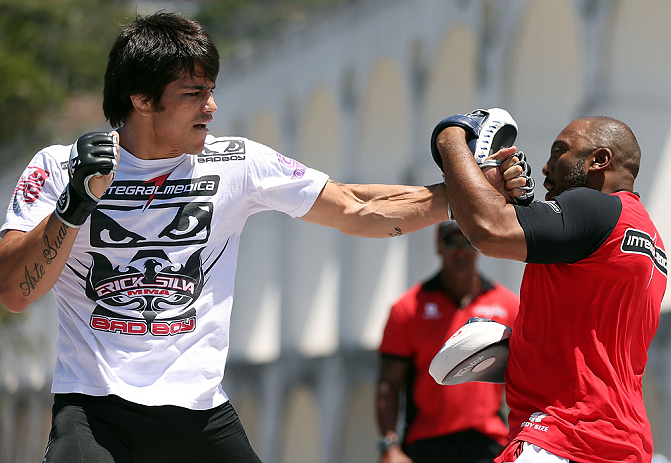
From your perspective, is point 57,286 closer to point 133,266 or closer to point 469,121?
point 133,266

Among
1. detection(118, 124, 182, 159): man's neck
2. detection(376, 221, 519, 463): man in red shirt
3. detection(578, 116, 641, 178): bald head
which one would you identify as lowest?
detection(376, 221, 519, 463): man in red shirt

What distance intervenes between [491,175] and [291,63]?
20905mm

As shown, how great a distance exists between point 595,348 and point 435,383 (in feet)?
10.8

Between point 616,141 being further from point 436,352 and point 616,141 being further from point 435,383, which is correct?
point 436,352

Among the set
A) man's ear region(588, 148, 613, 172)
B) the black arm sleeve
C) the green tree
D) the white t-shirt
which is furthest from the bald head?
the green tree

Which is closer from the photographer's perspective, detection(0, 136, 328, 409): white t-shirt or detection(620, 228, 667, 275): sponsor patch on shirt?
detection(620, 228, 667, 275): sponsor patch on shirt

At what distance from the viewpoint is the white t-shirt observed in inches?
189

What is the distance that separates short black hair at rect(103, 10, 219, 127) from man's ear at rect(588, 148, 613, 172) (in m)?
1.68

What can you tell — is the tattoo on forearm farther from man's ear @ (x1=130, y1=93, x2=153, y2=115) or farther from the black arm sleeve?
the black arm sleeve

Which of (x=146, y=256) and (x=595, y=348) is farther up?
(x=146, y=256)

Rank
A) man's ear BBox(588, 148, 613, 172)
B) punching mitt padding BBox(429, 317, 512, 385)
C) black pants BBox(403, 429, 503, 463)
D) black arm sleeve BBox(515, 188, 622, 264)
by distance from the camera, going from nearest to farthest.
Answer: black arm sleeve BBox(515, 188, 622, 264), man's ear BBox(588, 148, 613, 172), punching mitt padding BBox(429, 317, 512, 385), black pants BBox(403, 429, 503, 463)

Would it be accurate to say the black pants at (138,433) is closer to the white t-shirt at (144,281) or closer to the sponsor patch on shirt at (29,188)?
the white t-shirt at (144,281)

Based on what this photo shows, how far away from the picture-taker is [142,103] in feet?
16.5

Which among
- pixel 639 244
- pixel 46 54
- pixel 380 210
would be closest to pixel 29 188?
pixel 380 210
